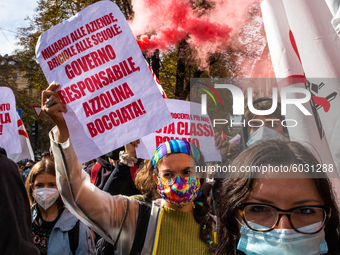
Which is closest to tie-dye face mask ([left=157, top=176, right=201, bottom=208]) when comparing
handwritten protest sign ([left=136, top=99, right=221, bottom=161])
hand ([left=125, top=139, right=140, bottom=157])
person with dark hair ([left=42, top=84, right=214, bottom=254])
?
person with dark hair ([left=42, top=84, right=214, bottom=254])

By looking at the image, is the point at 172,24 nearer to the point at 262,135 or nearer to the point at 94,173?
the point at 94,173

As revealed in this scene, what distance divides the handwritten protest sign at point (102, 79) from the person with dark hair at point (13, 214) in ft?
1.62

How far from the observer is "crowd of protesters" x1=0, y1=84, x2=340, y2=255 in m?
1.37

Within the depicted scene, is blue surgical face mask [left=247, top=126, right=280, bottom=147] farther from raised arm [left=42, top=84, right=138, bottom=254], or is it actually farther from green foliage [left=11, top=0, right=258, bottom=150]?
green foliage [left=11, top=0, right=258, bottom=150]

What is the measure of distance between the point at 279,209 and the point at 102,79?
5.20 feet

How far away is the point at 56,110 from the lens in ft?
7.20

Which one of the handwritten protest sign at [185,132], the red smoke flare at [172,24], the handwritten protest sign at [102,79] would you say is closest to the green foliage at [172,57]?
the red smoke flare at [172,24]

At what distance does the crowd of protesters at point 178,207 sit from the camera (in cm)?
137

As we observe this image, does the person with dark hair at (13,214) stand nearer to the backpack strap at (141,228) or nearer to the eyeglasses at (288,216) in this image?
the backpack strap at (141,228)

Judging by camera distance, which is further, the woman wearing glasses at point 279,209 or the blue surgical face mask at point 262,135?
the blue surgical face mask at point 262,135

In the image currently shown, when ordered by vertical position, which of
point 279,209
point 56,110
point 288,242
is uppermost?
point 56,110

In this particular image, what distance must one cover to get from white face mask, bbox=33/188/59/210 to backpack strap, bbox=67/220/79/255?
0.40m

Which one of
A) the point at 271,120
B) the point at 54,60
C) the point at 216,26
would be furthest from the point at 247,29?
the point at 54,60

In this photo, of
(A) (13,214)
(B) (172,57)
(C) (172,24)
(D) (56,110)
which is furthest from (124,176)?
(B) (172,57)
